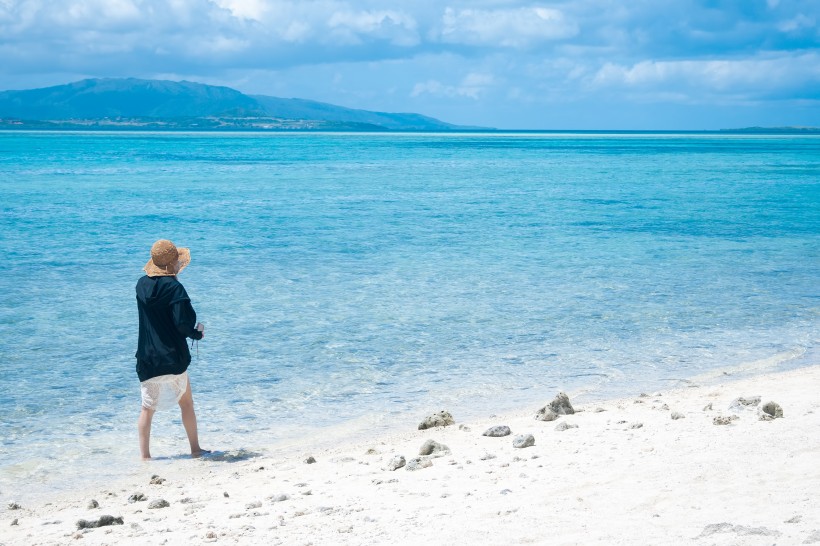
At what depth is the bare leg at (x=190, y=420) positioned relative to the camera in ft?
25.3

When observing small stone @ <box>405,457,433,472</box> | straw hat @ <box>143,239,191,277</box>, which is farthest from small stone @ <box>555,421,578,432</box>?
straw hat @ <box>143,239,191,277</box>

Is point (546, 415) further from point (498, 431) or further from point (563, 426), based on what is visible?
point (498, 431)

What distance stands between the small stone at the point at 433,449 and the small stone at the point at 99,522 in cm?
245

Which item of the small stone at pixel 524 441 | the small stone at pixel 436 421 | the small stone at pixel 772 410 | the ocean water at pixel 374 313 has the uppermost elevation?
the small stone at pixel 772 410

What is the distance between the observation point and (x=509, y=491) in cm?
594

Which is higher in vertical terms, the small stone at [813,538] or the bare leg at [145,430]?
the small stone at [813,538]

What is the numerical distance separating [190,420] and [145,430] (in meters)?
0.40

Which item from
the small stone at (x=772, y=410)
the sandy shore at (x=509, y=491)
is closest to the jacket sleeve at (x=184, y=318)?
the sandy shore at (x=509, y=491)

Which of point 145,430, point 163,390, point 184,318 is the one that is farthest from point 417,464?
point 145,430

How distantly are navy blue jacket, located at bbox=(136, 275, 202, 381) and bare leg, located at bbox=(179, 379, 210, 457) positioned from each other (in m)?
0.31

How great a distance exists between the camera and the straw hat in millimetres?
7168

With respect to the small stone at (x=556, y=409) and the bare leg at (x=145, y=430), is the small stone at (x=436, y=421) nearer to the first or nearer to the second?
the small stone at (x=556, y=409)

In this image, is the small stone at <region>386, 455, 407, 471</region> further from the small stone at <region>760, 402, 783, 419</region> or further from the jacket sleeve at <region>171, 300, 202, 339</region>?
the small stone at <region>760, 402, 783, 419</region>

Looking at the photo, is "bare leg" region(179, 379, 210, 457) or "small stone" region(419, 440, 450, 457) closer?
"small stone" region(419, 440, 450, 457)
